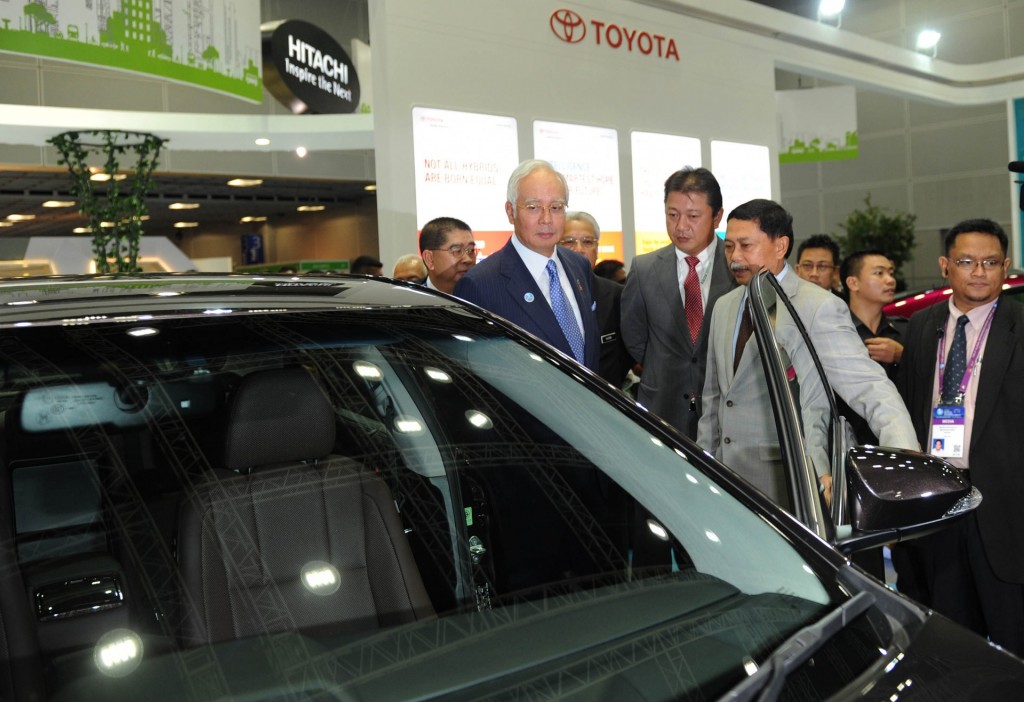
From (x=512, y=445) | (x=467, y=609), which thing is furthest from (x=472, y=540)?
(x=467, y=609)

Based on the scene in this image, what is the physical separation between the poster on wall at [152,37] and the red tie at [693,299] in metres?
3.59

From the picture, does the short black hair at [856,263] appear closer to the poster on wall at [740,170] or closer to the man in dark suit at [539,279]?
the man in dark suit at [539,279]

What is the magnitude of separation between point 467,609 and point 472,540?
43 centimetres

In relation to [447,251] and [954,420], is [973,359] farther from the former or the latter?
[447,251]

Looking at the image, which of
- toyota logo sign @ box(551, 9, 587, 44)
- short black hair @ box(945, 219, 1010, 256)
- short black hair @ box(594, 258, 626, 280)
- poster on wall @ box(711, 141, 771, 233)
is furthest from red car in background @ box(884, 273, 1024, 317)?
toyota logo sign @ box(551, 9, 587, 44)

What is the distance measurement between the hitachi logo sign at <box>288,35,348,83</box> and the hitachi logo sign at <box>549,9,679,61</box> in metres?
3.09

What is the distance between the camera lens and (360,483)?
1624 mm

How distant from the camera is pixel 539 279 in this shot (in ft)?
10.9

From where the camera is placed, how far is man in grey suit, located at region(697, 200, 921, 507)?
5.52 feet

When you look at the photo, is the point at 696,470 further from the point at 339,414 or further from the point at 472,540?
the point at 339,414

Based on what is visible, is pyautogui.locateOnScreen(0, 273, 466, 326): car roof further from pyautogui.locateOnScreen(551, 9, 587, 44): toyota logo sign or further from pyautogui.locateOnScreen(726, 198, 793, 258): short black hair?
pyautogui.locateOnScreen(551, 9, 587, 44): toyota logo sign

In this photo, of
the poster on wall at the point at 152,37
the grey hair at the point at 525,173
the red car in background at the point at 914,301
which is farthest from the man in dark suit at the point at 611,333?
the poster on wall at the point at 152,37

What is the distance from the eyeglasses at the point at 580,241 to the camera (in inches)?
203

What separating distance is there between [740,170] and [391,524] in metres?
7.38
